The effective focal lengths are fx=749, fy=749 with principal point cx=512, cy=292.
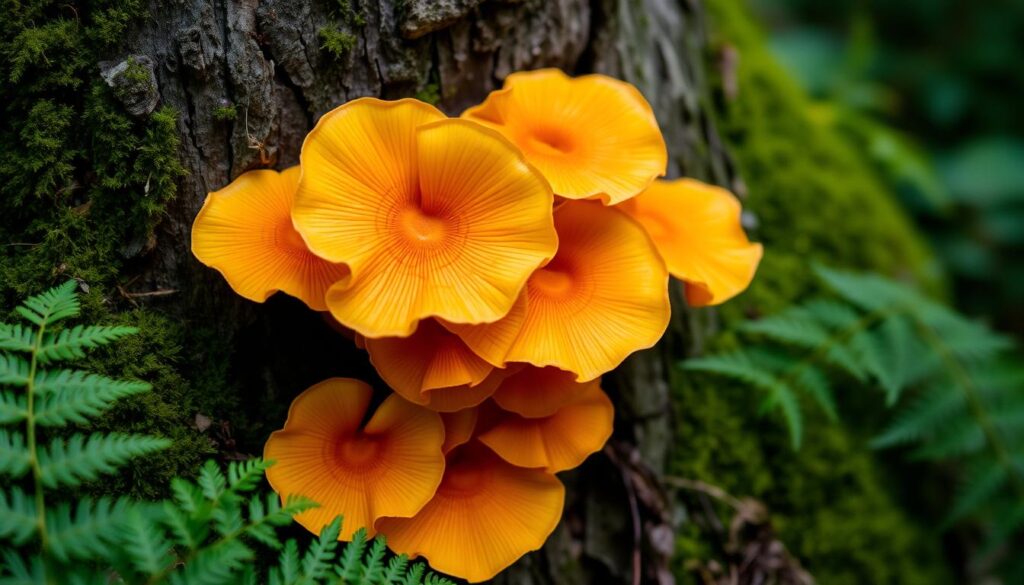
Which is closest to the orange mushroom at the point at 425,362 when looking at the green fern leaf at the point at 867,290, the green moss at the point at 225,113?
the green moss at the point at 225,113

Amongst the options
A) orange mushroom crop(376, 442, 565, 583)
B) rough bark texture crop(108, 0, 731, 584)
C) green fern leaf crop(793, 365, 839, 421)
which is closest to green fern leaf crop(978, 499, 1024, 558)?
green fern leaf crop(793, 365, 839, 421)

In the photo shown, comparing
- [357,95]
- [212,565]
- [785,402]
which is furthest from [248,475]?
[785,402]

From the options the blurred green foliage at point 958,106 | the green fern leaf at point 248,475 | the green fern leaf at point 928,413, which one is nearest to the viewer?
the green fern leaf at point 248,475

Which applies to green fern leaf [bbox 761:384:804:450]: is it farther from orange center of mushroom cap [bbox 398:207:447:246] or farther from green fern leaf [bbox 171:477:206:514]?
green fern leaf [bbox 171:477:206:514]

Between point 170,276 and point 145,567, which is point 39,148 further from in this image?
point 145,567

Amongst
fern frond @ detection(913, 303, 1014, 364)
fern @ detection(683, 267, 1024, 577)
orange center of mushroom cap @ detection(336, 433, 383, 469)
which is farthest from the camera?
fern frond @ detection(913, 303, 1014, 364)

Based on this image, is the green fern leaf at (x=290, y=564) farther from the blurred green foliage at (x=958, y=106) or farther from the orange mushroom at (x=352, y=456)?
the blurred green foliage at (x=958, y=106)
